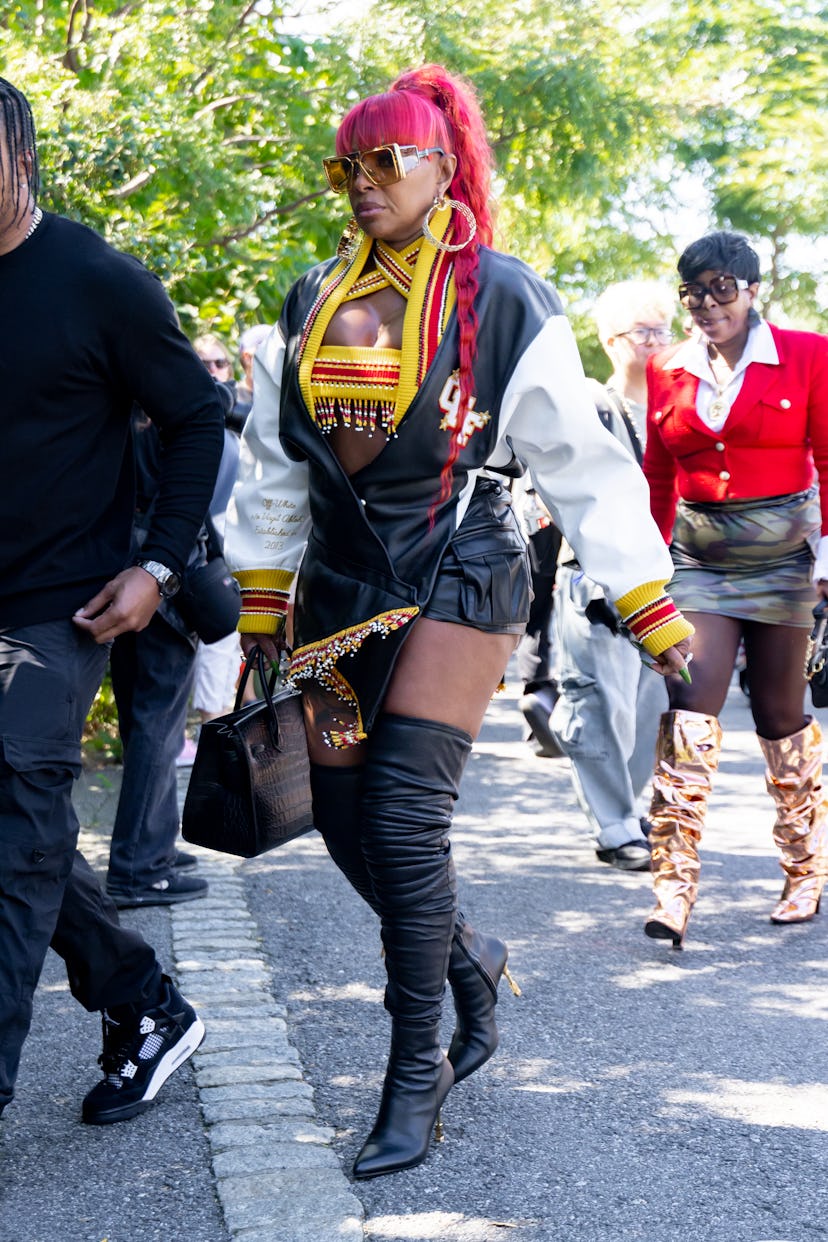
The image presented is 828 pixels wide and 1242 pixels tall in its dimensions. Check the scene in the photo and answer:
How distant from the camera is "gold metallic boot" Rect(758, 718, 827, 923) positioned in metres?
5.30

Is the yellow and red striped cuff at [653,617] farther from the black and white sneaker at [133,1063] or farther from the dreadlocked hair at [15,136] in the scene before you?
the dreadlocked hair at [15,136]

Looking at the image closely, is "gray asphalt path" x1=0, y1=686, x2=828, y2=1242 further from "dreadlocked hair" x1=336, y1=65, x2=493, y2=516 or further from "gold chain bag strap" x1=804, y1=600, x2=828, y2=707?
"dreadlocked hair" x1=336, y1=65, x2=493, y2=516

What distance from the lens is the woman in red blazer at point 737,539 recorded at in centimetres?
500

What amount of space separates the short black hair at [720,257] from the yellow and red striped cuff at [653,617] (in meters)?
1.88

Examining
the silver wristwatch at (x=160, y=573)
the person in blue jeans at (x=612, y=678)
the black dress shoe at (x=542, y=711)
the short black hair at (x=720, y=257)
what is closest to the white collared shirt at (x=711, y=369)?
the short black hair at (x=720, y=257)

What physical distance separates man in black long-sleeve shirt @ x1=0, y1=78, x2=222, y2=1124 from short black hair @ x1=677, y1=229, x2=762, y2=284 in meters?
2.20

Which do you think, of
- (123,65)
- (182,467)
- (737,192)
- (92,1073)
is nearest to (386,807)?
(182,467)

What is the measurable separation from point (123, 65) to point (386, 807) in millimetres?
6393

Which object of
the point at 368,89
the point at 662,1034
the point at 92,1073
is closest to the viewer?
the point at 92,1073

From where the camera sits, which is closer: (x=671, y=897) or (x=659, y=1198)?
(x=659, y=1198)

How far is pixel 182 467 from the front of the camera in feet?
11.0

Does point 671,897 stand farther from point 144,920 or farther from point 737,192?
point 737,192

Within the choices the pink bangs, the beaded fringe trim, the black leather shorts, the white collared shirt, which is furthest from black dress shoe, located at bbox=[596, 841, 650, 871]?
the pink bangs

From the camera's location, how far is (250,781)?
10.8 ft
